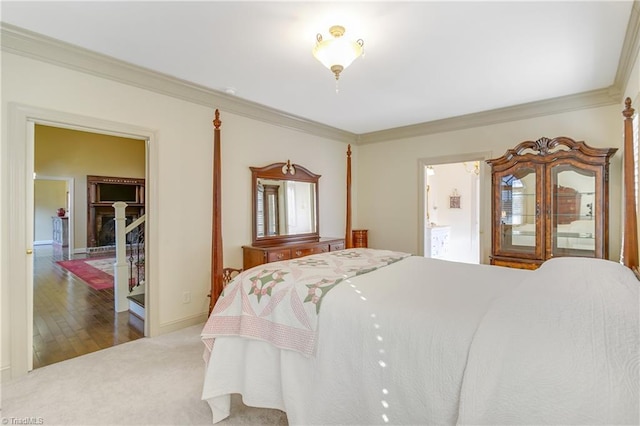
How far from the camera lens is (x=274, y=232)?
423 centimetres

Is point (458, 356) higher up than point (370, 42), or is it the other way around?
point (370, 42)

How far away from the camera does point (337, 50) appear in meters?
2.12

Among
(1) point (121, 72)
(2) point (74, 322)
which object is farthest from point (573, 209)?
(2) point (74, 322)

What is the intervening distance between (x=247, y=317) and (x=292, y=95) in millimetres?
2693

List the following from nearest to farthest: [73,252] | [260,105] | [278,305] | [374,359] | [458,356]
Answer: [458,356], [374,359], [278,305], [260,105], [73,252]

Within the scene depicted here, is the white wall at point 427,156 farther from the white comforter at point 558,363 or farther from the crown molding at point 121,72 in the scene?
the white comforter at point 558,363

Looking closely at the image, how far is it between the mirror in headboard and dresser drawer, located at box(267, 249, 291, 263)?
0.37 meters

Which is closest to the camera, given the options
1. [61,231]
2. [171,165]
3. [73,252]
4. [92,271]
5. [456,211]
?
[171,165]

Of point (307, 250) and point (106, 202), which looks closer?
point (307, 250)

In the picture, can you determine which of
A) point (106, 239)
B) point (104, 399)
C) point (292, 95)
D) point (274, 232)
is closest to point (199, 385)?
point (104, 399)

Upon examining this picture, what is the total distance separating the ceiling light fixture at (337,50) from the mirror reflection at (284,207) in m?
2.14

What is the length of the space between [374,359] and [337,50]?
1.93 m

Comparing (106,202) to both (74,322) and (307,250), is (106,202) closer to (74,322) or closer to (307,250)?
(74,322)

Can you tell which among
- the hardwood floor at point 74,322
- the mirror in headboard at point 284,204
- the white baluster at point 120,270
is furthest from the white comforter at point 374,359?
the white baluster at point 120,270
